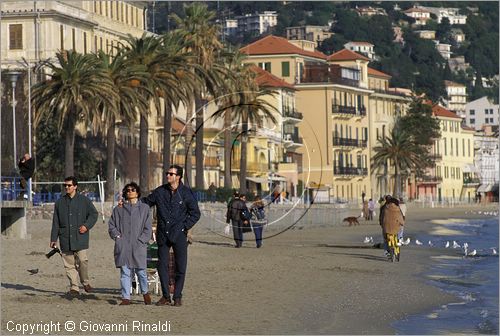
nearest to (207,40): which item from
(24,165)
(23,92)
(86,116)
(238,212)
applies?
(23,92)

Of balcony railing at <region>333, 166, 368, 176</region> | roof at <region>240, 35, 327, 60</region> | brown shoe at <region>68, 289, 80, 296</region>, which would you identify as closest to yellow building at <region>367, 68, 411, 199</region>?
balcony railing at <region>333, 166, 368, 176</region>

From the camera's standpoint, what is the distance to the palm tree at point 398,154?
422ft

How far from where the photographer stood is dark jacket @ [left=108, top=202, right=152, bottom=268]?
770 inches

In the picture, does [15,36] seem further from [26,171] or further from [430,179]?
[430,179]

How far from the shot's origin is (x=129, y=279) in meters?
19.9

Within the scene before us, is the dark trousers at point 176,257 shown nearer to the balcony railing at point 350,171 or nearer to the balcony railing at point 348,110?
the balcony railing at point 350,171

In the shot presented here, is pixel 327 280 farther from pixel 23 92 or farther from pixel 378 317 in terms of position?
pixel 23 92

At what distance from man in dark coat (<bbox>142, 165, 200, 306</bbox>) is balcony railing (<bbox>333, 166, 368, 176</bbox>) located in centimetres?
9909

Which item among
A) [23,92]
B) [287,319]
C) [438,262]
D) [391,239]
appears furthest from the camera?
[23,92]

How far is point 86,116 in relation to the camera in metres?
59.2

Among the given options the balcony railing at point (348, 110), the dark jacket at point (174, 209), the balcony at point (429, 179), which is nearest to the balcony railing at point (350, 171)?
the balcony railing at point (348, 110)

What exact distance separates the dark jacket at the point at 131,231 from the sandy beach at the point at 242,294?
661mm

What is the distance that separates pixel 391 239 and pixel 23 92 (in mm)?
39569

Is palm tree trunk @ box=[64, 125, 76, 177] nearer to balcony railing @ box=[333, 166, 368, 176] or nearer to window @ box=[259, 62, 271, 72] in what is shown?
window @ box=[259, 62, 271, 72]
